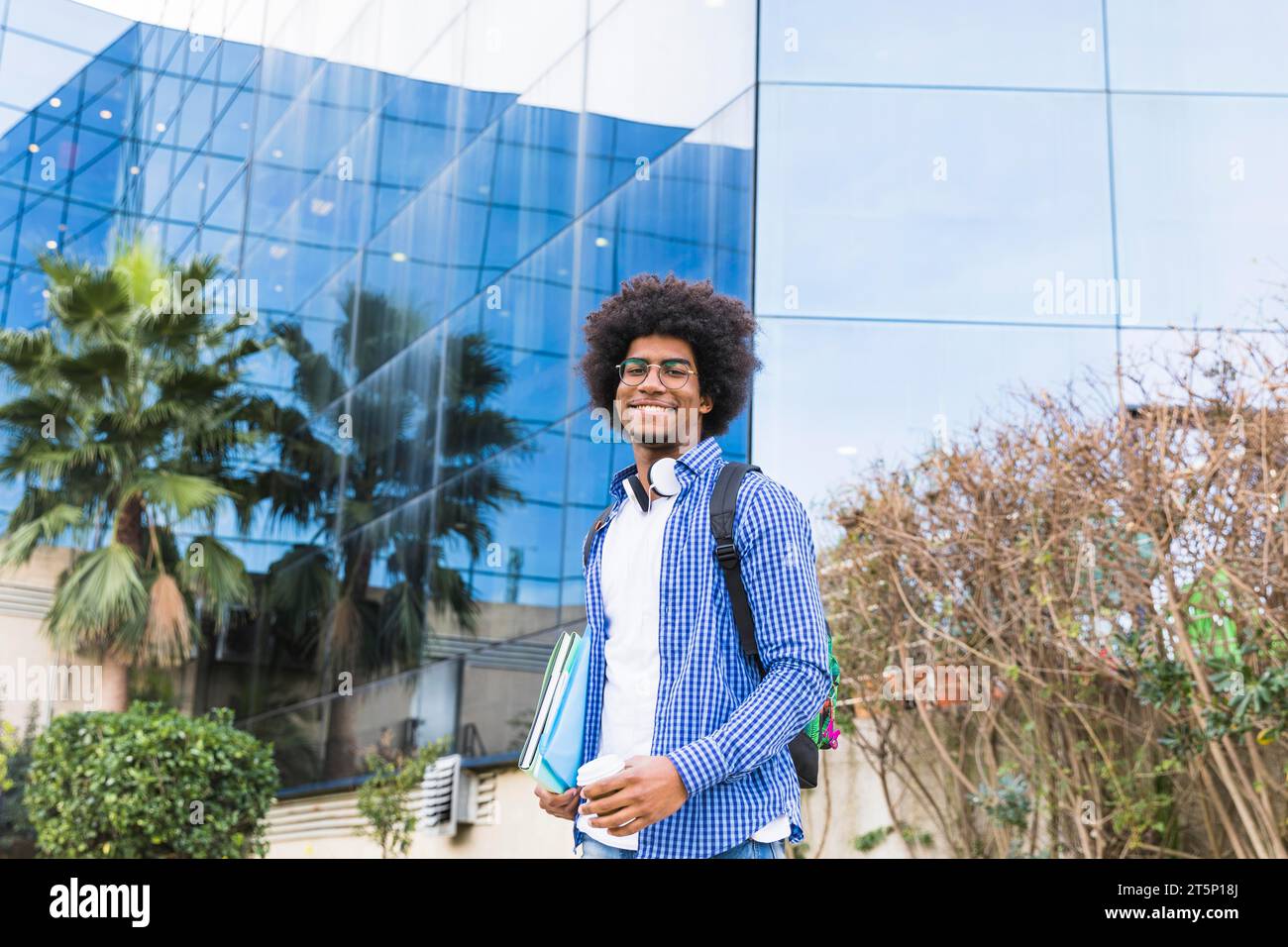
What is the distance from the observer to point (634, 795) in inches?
71.3

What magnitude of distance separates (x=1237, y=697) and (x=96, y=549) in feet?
37.8

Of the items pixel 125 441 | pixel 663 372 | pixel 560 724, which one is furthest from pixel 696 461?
pixel 125 441

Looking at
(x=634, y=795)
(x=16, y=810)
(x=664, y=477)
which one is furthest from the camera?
(x=16, y=810)

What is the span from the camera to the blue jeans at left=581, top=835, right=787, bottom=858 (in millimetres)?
1997

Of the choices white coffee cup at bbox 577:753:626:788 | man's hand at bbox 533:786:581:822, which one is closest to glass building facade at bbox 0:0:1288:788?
man's hand at bbox 533:786:581:822

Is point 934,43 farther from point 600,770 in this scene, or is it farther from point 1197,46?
point 600,770

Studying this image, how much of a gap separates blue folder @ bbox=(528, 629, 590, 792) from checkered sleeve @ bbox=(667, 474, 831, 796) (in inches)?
10.1

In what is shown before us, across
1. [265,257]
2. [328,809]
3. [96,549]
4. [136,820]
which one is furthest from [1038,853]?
[265,257]

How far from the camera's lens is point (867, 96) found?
9578 mm

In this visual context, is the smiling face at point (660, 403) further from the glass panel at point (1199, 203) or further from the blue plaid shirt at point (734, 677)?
the glass panel at point (1199, 203)

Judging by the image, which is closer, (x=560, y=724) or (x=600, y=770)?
(x=600, y=770)

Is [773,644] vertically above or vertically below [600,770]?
above

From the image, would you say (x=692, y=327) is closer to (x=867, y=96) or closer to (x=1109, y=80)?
(x=867, y=96)

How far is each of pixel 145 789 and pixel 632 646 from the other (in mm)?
8798
